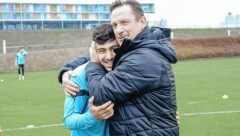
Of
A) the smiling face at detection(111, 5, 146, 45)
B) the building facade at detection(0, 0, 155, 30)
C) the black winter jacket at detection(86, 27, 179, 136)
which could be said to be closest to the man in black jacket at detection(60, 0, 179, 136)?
the black winter jacket at detection(86, 27, 179, 136)

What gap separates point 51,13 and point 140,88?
307 ft

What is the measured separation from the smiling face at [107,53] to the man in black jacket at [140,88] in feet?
0.45

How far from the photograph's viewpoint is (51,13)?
95562mm

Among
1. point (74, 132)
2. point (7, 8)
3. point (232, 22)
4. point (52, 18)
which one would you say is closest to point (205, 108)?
point (74, 132)

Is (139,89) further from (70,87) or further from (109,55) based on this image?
(70,87)

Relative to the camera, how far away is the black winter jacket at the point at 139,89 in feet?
10.8

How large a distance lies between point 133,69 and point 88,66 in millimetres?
436

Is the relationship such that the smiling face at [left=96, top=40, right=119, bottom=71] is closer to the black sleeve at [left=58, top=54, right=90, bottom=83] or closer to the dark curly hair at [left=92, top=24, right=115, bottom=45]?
the dark curly hair at [left=92, top=24, right=115, bottom=45]

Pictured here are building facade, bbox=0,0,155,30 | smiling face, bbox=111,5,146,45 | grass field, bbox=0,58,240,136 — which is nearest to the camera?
smiling face, bbox=111,5,146,45

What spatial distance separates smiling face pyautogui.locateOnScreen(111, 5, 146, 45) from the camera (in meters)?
3.54

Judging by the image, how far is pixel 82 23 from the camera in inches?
4031

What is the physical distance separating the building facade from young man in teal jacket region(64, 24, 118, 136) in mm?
82203

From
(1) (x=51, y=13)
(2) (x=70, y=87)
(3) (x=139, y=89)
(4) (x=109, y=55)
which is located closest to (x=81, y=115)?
(2) (x=70, y=87)

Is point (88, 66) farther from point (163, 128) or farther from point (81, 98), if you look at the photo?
point (163, 128)
